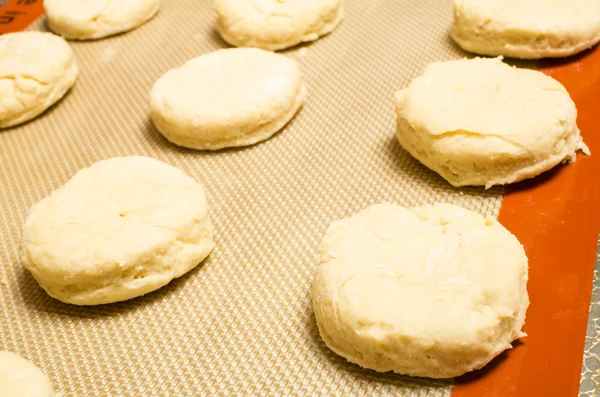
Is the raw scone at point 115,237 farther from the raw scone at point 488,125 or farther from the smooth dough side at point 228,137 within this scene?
the raw scone at point 488,125

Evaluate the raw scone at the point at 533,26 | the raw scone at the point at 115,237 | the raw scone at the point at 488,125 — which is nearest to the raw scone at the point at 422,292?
the raw scone at the point at 488,125

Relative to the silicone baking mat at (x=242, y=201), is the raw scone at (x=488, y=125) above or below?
above

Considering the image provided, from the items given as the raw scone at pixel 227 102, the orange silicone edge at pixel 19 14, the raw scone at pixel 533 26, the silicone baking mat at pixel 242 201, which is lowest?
the silicone baking mat at pixel 242 201

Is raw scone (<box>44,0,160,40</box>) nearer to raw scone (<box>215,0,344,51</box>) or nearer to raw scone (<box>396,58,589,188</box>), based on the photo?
raw scone (<box>215,0,344,51</box>)

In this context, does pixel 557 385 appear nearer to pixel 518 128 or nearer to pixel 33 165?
pixel 518 128

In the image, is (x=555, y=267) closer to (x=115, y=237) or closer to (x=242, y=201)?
(x=242, y=201)

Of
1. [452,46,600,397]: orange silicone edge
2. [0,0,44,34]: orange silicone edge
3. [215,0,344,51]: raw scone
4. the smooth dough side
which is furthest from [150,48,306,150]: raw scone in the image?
[0,0,44,34]: orange silicone edge
